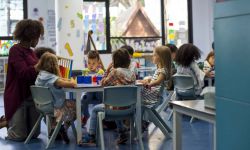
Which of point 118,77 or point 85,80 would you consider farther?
point 85,80

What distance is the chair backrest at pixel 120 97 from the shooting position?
12.3 feet

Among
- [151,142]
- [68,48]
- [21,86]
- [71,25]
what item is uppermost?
[71,25]

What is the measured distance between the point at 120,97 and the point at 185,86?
67.2 inches

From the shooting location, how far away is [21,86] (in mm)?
4684

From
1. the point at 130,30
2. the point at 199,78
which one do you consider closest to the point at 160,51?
the point at 199,78

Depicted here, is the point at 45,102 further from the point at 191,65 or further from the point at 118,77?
the point at 191,65

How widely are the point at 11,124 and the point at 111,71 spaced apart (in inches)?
55.8

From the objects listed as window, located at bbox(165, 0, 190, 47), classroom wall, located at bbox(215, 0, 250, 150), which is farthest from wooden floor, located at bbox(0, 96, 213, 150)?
window, located at bbox(165, 0, 190, 47)

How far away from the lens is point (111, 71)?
4.20m

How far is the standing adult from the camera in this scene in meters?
4.64

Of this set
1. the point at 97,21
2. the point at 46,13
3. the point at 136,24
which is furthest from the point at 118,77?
the point at 136,24

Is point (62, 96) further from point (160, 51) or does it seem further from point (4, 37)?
point (4, 37)

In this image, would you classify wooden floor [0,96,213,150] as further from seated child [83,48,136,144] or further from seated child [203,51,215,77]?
seated child [203,51,215,77]

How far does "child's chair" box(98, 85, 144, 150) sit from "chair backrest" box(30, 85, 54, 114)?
59 centimetres
